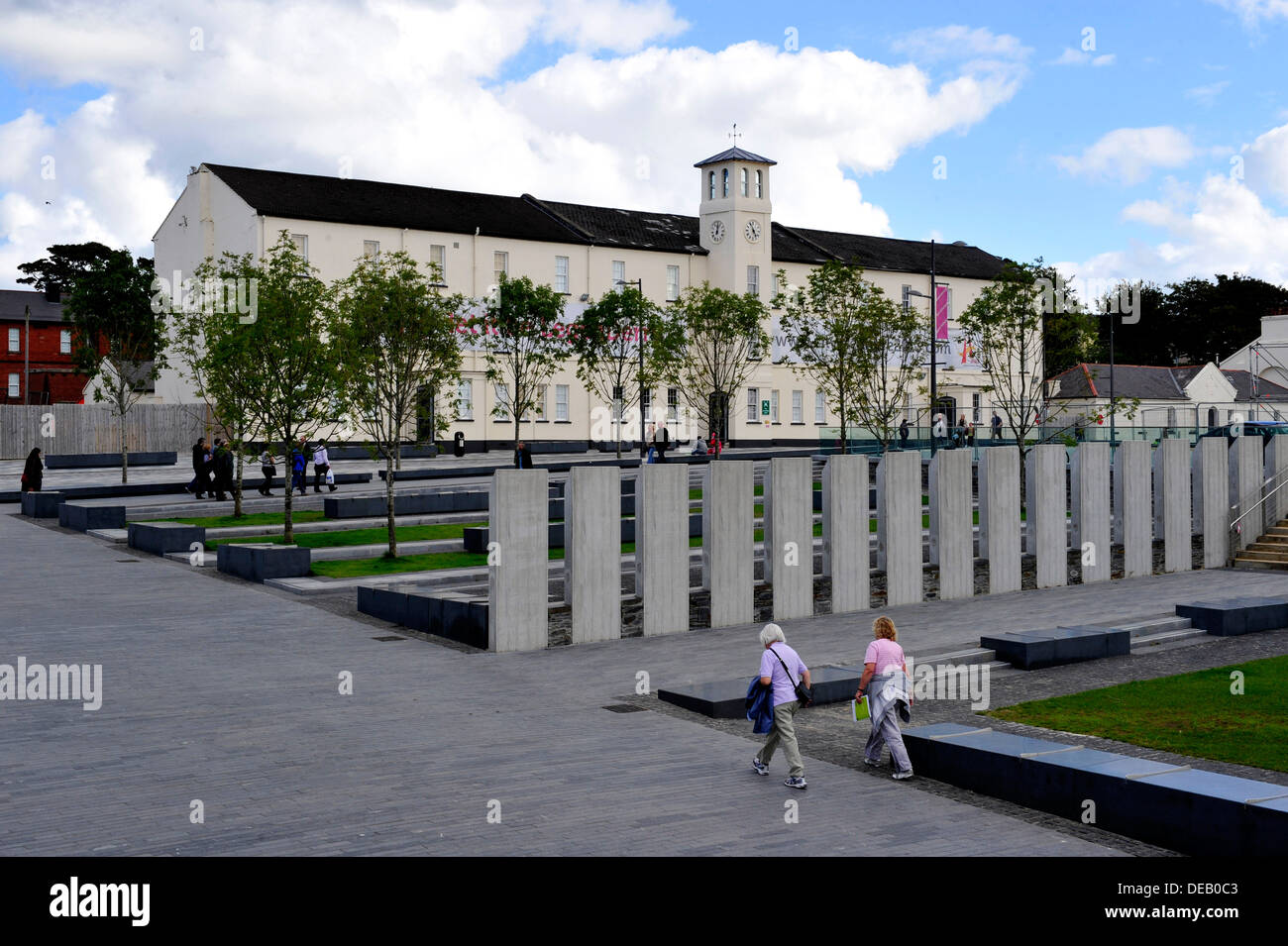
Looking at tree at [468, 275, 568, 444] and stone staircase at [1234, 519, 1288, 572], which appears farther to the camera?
tree at [468, 275, 568, 444]

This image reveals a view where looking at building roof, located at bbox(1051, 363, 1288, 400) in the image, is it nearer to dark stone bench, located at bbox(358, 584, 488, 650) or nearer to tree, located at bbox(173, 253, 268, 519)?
tree, located at bbox(173, 253, 268, 519)

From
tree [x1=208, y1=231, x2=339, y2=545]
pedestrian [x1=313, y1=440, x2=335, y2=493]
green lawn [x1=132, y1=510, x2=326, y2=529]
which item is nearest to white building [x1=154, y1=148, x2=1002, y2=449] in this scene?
pedestrian [x1=313, y1=440, x2=335, y2=493]

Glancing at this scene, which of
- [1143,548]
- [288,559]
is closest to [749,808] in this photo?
[288,559]

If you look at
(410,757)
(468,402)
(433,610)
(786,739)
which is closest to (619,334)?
(468,402)

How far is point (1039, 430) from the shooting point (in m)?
38.0

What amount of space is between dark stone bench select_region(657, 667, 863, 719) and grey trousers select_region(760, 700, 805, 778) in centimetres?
188

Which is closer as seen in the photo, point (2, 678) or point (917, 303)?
point (2, 678)

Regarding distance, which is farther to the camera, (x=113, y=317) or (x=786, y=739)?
(x=113, y=317)

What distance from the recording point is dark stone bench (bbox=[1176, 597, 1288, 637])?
17.9 m

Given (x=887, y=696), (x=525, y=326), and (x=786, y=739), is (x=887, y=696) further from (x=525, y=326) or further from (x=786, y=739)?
(x=525, y=326)

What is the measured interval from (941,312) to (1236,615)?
55808mm

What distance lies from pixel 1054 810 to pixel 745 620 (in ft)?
31.8

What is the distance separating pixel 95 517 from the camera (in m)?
29.7
